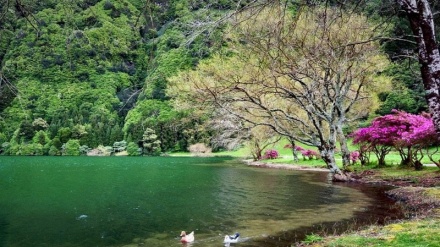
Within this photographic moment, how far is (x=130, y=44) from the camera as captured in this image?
303cm

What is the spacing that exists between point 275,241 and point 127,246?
4.47 meters

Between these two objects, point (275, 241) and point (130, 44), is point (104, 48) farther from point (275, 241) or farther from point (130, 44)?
point (275, 241)

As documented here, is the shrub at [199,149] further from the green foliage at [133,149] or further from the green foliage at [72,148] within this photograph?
the green foliage at [72,148]

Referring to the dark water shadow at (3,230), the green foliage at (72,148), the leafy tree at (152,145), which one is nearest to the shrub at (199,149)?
the leafy tree at (152,145)

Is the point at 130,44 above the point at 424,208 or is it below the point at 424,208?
above

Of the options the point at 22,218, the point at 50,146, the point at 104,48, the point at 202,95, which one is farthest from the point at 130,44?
the point at 50,146

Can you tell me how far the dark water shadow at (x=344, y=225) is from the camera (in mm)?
11008

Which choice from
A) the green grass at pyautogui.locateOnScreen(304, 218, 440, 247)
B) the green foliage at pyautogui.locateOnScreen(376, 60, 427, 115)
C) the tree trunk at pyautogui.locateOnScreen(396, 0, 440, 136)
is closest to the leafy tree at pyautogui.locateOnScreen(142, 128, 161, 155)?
the green foliage at pyautogui.locateOnScreen(376, 60, 427, 115)

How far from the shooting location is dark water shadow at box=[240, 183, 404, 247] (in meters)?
11.0

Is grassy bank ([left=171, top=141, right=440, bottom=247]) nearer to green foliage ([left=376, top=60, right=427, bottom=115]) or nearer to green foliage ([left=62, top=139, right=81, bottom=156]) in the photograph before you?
green foliage ([left=376, top=60, right=427, bottom=115])

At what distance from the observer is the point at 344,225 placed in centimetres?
1277

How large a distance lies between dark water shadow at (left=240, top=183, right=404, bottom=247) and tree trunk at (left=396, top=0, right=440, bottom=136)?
5.81 metres

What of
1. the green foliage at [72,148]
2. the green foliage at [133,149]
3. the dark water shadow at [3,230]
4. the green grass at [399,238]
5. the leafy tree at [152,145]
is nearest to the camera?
the green grass at [399,238]

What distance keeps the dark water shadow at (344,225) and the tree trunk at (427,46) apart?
5.81 meters
